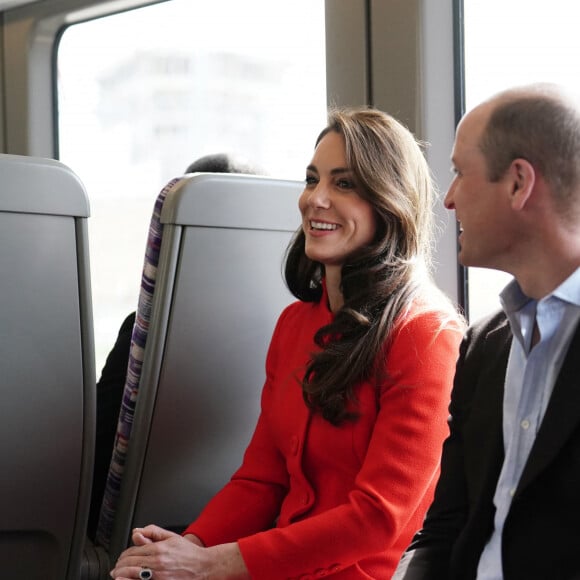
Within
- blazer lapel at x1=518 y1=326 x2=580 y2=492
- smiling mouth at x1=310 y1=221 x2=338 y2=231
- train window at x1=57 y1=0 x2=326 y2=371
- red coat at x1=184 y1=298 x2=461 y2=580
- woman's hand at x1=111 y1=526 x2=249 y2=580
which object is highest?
train window at x1=57 y1=0 x2=326 y2=371

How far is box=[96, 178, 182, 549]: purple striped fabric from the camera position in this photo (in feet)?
6.71

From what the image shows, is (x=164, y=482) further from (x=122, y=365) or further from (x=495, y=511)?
(x=495, y=511)

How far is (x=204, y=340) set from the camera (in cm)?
213

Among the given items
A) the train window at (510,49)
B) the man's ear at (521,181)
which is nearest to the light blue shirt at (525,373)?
the man's ear at (521,181)

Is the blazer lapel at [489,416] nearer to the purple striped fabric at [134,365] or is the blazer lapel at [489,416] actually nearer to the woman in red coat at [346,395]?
the woman in red coat at [346,395]

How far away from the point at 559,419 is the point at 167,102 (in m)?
2.28

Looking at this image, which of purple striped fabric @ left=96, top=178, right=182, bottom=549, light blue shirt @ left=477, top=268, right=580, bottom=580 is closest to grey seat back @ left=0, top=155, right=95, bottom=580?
purple striped fabric @ left=96, top=178, right=182, bottom=549

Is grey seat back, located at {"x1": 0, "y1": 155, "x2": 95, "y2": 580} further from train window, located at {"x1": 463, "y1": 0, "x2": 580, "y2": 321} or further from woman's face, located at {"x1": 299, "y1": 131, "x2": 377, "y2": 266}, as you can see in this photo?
train window, located at {"x1": 463, "y1": 0, "x2": 580, "y2": 321}

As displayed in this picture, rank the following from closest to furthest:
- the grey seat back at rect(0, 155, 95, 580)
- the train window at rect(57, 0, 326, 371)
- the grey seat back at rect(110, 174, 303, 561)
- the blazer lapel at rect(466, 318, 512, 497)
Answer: the blazer lapel at rect(466, 318, 512, 497), the grey seat back at rect(0, 155, 95, 580), the grey seat back at rect(110, 174, 303, 561), the train window at rect(57, 0, 326, 371)

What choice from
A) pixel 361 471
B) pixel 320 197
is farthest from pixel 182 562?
pixel 320 197

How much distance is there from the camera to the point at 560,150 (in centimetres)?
127

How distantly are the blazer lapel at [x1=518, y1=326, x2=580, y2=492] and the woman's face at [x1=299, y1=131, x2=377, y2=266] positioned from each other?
70 cm

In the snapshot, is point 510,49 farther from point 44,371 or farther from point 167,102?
point 167,102

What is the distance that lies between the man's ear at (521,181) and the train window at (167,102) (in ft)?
4.67
